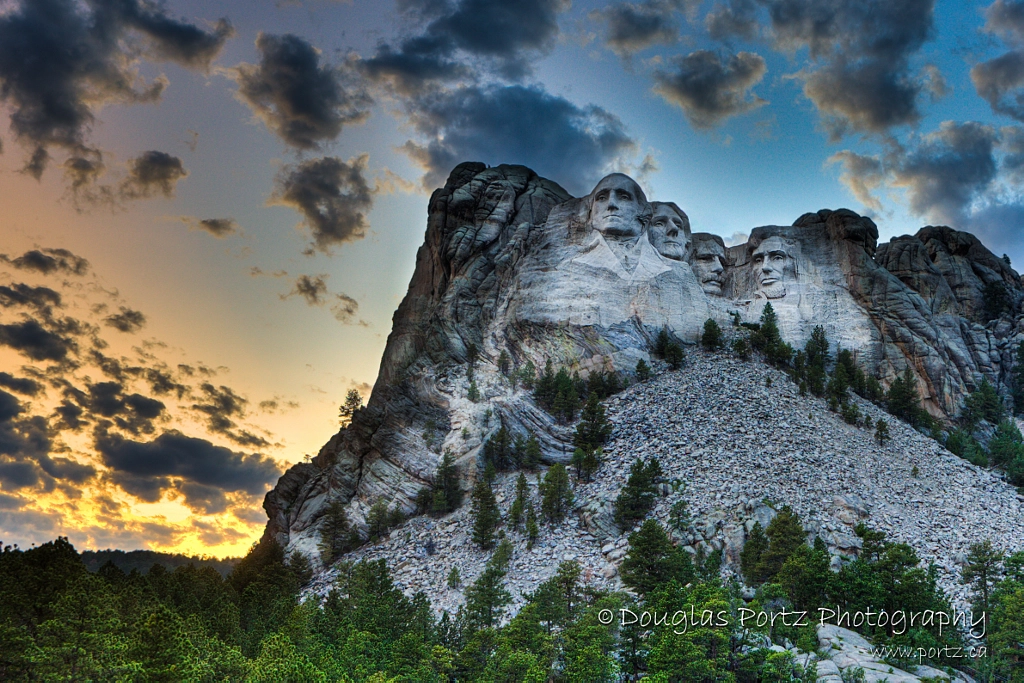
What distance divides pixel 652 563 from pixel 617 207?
6008cm

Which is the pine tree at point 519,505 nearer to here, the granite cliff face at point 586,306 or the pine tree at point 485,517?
the pine tree at point 485,517

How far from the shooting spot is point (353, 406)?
109m

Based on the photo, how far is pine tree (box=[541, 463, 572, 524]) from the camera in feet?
243

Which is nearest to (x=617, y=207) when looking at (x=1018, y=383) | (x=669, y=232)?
(x=669, y=232)

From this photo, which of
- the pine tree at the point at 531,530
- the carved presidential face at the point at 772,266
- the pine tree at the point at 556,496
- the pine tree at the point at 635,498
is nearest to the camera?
the pine tree at the point at 635,498

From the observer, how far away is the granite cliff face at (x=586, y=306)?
302ft

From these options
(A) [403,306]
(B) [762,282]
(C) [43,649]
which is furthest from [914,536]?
(A) [403,306]

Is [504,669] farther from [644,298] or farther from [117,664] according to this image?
[644,298]

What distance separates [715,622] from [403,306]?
262ft

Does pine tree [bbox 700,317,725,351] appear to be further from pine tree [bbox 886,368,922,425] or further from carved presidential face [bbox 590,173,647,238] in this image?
pine tree [bbox 886,368,922,425]

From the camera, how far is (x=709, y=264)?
11925 cm

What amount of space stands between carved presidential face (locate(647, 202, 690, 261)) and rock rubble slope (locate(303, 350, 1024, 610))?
2422cm

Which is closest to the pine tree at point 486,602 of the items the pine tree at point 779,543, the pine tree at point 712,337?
the pine tree at point 779,543

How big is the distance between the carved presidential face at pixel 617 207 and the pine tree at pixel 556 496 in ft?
141
